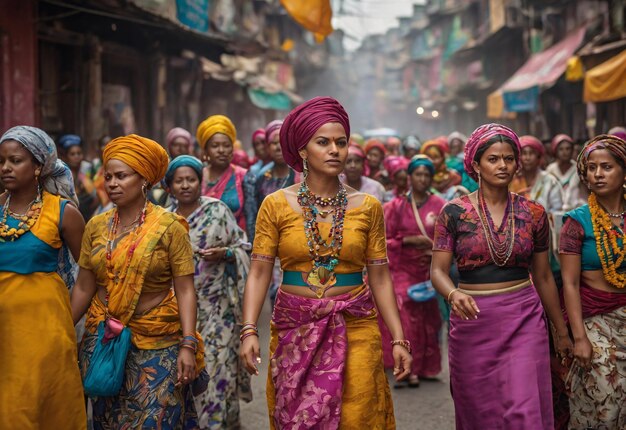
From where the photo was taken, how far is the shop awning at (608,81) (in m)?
15.2

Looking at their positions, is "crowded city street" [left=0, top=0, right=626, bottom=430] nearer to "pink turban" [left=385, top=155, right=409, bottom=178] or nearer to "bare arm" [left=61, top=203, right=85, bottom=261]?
"bare arm" [left=61, top=203, right=85, bottom=261]

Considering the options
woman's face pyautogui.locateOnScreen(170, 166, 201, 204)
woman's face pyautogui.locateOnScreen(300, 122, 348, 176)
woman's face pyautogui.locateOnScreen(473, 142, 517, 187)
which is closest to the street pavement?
woman's face pyautogui.locateOnScreen(170, 166, 201, 204)

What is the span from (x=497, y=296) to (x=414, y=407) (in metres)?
2.49

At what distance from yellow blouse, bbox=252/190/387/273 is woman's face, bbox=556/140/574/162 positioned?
7.04 meters

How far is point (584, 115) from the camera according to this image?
25875 millimetres

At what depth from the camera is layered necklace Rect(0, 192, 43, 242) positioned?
160 inches

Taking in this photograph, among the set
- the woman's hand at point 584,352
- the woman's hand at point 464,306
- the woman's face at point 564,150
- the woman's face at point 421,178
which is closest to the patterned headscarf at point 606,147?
the woman's hand at point 584,352

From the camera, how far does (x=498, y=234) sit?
14.3 ft

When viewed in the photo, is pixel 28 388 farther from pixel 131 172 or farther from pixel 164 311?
pixel 131 172

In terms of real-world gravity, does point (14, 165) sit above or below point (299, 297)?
above

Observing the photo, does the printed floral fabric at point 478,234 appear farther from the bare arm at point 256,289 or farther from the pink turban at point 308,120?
the bare arm at point 256,289

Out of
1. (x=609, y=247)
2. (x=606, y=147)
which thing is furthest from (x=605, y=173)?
(x=609, y=247)

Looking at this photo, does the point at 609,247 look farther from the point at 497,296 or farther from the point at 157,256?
the point at 157,256

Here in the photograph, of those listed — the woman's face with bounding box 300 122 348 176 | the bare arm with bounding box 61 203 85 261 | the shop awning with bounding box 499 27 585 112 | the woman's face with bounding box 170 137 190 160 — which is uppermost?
the shop awning with bounding box 499 27 585 112
